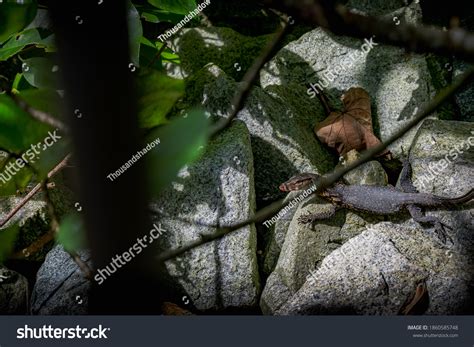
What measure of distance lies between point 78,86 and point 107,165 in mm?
30

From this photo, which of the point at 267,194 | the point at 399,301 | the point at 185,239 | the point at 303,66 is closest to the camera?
the point at 399,301

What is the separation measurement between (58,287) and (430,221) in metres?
1.11

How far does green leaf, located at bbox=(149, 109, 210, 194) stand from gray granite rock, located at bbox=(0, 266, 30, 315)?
57.7 inches

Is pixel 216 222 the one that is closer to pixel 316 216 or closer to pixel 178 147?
pixel 316 216

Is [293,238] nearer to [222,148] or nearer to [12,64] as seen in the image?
[222,148]

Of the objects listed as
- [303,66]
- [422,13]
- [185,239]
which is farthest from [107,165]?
[422,13]

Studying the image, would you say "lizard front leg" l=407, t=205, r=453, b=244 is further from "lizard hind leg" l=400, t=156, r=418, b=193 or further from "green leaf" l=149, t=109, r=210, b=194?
"green leaf" l=149, t=109, r=210, b=194

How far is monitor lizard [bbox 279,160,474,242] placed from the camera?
1932mm

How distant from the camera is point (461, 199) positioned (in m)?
1.87

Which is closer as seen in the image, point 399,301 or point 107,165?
point 107,165

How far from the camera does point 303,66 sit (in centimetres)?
237

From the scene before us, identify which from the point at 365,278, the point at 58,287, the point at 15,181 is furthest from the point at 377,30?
the point at 58,287

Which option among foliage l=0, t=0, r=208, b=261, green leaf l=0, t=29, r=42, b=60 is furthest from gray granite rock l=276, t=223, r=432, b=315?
foliage l=0, t=0, r=208, b=261

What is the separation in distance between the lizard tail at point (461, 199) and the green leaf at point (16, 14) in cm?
154
